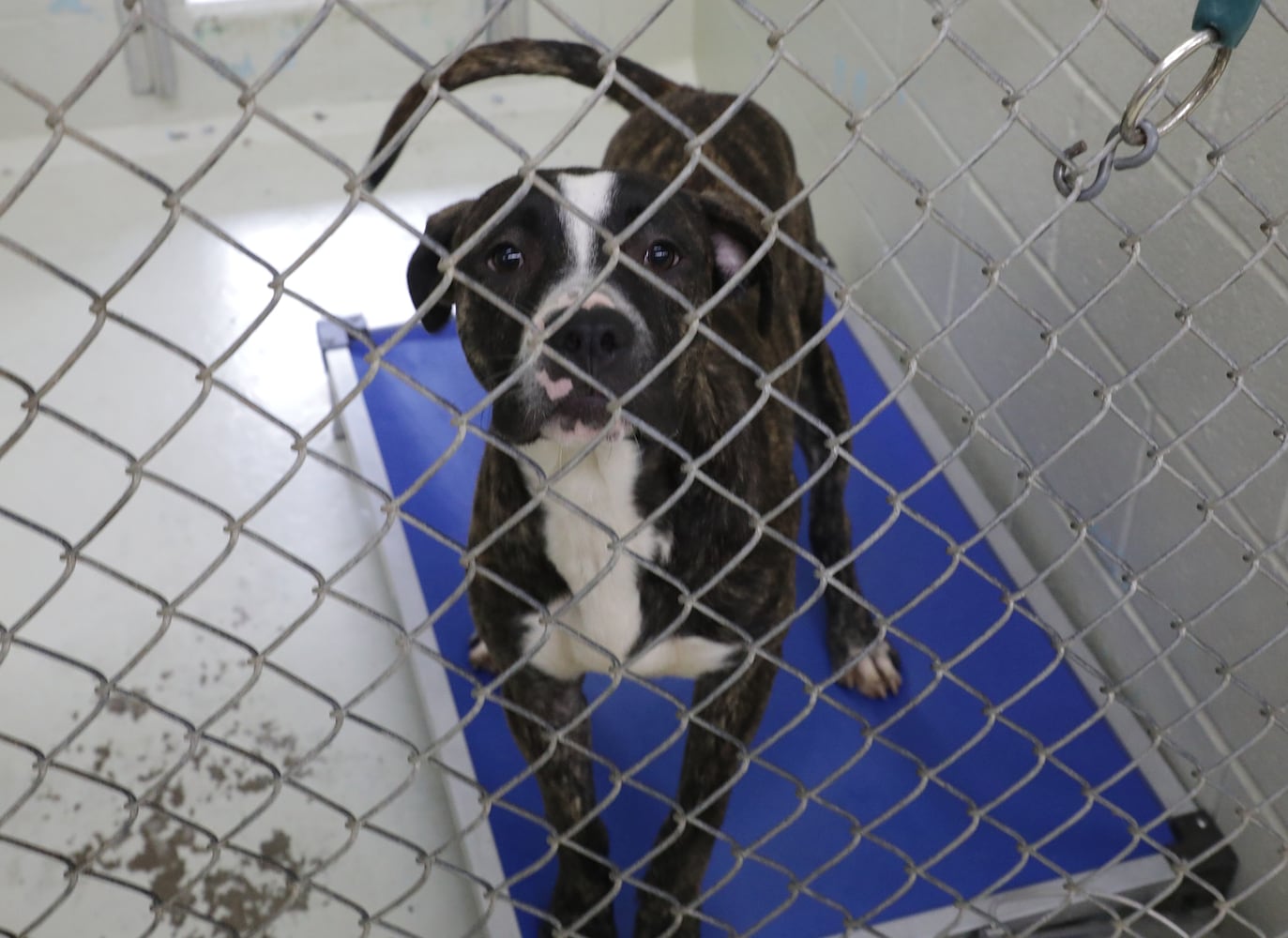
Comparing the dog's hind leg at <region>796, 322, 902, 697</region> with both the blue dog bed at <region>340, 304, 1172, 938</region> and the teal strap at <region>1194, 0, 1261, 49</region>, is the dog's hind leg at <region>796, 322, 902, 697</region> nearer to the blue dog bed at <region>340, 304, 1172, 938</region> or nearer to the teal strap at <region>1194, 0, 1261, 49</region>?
the blue dog bed at <region>340, 304, 1172, 938</region>

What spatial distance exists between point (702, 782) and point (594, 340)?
0.98m

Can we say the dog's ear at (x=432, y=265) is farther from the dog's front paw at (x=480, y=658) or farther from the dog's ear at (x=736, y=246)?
the dog's front paw at (x=480, y=658)

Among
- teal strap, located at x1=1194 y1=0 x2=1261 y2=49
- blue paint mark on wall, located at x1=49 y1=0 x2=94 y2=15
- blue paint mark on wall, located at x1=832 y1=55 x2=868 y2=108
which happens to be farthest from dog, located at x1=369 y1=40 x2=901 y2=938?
blue paint mark on wall, located at x1=49 y1=0 x2=94 y2=15

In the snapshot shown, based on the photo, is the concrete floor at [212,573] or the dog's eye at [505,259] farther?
the concrete floor at [212,573]

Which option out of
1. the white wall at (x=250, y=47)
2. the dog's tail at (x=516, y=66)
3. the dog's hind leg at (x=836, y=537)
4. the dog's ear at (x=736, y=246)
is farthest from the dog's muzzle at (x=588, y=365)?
the white wall at (x=250, y=47)

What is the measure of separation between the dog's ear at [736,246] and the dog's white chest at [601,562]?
12.4 inches

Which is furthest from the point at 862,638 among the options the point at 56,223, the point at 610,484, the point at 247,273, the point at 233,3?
the point at 233,3

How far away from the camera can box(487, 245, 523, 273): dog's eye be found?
5.99ft

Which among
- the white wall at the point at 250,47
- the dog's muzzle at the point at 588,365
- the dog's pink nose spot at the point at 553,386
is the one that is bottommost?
the dog's muzzle at the point at 588,365

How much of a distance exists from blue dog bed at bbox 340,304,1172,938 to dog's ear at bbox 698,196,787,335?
21.1 inches

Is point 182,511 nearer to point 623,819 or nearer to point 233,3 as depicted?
point 623,819

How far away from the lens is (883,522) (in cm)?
309

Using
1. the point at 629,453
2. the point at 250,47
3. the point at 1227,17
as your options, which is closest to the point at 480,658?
the point at 629,453

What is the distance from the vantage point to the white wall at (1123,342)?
2.07 meters
